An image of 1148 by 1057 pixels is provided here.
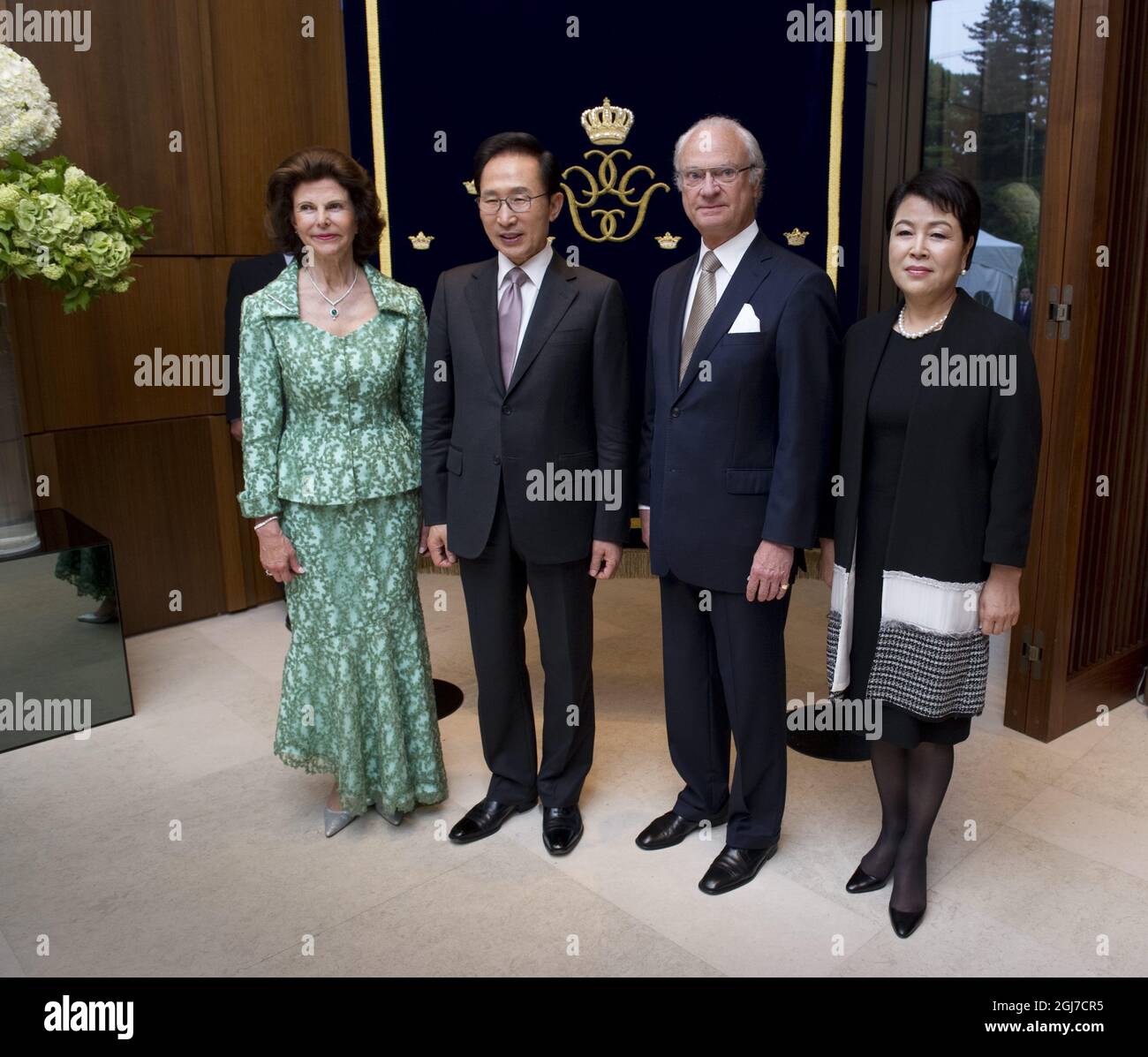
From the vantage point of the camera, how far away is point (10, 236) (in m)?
3.22

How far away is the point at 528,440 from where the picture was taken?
2.61 m

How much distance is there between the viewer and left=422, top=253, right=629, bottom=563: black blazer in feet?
8.48

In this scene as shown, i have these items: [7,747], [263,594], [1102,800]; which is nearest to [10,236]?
[7,747]

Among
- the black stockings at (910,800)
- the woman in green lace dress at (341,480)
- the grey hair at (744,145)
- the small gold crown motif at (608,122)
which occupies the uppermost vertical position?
the small gold crown motif at (608,122)

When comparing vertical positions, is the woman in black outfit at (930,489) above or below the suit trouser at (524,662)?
above

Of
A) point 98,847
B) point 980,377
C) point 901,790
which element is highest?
point 980,377

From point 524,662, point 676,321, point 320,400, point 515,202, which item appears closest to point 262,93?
point 320,400

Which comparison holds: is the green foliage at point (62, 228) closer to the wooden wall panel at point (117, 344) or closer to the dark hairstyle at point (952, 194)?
the wooden wall panel at point (117, 344)

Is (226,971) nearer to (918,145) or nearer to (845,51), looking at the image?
(845,51)

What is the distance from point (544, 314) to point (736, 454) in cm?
59

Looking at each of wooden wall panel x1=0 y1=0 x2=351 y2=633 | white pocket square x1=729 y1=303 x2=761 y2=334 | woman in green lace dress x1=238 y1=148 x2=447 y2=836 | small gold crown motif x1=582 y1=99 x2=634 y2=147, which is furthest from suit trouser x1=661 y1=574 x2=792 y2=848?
wooden wall panel x1=0 y1=0 x2=351 y2=633

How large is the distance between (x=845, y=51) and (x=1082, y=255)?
979mm

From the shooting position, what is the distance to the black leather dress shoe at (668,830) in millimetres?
2848

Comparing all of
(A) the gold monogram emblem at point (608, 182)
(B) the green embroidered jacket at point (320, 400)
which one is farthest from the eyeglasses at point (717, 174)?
(A) the gold monogram emblem at point (608, 182)
